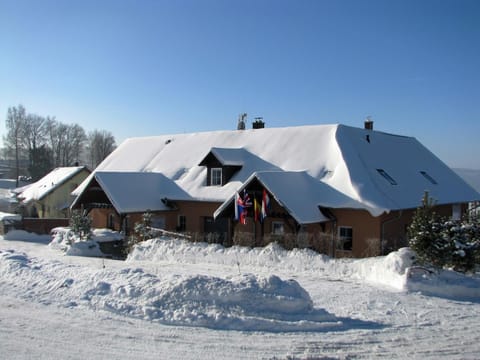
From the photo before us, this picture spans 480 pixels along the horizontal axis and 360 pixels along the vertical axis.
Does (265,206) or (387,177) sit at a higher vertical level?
(387,177)

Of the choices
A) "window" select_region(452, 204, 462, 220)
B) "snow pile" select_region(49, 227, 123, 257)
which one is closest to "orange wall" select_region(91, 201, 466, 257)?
"window" select_region(452, 204, 462, 220)

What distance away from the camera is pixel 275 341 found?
9.39 metres

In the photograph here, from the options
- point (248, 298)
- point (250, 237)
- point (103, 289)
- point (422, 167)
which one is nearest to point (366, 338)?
point (248, 298)

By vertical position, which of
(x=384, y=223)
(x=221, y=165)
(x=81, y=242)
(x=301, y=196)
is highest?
(x=221, y=165)

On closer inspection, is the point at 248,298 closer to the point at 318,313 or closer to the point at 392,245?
the point at 318,313

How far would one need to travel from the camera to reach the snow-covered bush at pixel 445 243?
14805 mm

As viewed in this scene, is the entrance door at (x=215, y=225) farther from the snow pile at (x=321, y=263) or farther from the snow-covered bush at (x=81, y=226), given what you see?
the snow-covered bush at (x=81, y=226)

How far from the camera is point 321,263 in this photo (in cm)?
1758

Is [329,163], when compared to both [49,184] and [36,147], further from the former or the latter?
[36,147]

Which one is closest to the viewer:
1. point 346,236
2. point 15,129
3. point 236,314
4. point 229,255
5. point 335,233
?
point 236,314

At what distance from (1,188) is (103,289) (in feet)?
187

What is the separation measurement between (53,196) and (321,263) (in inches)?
1124

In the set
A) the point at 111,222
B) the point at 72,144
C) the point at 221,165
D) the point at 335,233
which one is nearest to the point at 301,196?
the point at 335,233

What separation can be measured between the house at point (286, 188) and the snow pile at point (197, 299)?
7674 millimetres
